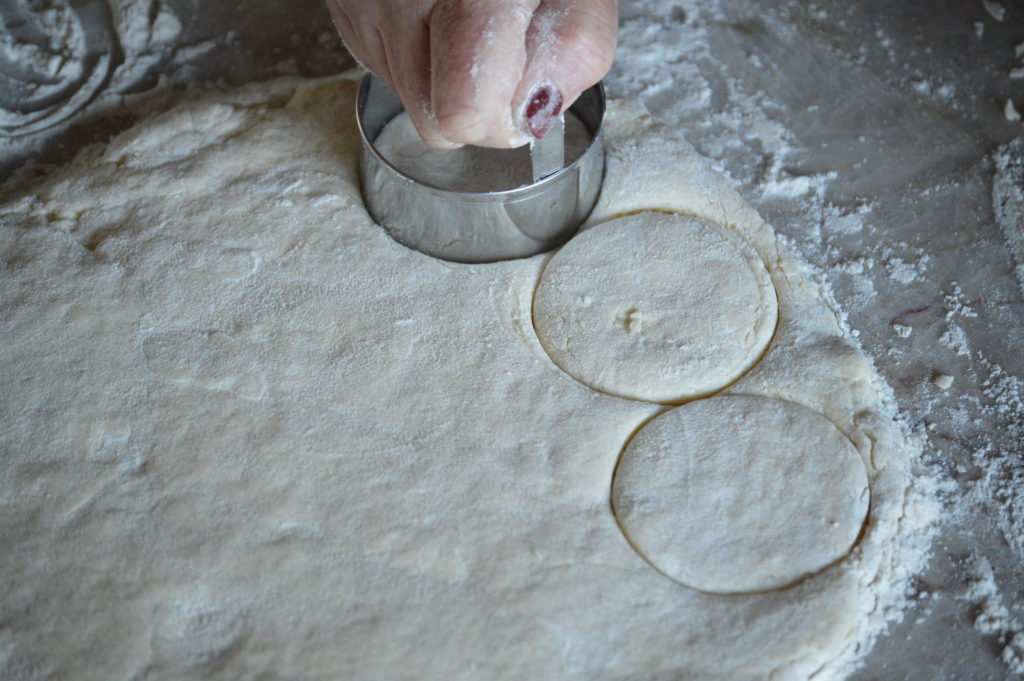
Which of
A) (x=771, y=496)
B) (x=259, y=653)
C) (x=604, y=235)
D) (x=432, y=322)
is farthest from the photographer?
(x=604, y=235)

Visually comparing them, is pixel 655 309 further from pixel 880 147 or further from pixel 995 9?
pixel 995 9

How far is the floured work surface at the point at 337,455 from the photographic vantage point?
1.28 meters

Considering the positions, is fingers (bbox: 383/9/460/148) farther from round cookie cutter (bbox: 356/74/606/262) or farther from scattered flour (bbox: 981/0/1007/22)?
scattered flour (bbox: 981/0/1007/22)

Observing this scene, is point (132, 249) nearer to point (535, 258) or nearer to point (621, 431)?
point (535, 258)

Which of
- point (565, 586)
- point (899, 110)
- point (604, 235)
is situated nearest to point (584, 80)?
point (604, 235)

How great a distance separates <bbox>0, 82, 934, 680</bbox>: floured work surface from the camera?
1280 mm

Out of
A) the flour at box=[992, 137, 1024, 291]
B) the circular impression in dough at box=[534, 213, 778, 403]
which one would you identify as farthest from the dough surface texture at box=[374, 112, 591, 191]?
the flour at box=[992, 137, 1024, 291]

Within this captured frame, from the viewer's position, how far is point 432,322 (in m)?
1.57

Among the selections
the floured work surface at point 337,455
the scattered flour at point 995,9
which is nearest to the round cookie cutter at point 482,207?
the floured work surface at point 337,455

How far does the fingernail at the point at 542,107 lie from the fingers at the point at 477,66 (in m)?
0.03

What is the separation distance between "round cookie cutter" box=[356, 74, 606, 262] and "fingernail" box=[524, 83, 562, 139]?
0.42 feet

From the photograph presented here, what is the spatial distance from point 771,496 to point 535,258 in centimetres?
60

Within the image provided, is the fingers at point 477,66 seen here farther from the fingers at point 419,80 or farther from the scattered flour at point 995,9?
the scattered flour at point 995,9

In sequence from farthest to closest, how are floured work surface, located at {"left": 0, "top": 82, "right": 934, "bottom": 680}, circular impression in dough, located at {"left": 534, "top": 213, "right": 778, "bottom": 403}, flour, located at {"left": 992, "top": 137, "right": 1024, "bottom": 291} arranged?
flour, located at {"left": 992, "top": 137, "right": 1024, "bottom": 291} → circular impression in dough, located at {"left": 534, "top": 213, "right": 778, "bottom": 403} → floured work surface, located at {"left": 0, "top": 82, "right": 934, "bottom": 680}
